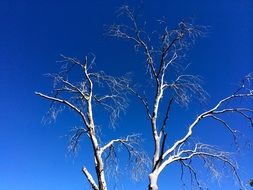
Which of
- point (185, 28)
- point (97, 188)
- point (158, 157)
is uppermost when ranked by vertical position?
point (185, 28)

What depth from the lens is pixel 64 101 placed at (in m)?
8.96

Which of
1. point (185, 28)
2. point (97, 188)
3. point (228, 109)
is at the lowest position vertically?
point (97, 188)

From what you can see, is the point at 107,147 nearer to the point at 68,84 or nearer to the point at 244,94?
the point at 68,84

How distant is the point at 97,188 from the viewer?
26.9 ft

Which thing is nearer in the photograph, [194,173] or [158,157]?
[158,157]

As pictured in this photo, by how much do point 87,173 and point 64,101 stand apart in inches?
64.7

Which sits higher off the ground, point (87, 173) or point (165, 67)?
point (165, 67)

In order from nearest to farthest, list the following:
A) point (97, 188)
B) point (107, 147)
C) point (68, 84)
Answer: point (97, 188)
point (107, 147)
point (68, 84)

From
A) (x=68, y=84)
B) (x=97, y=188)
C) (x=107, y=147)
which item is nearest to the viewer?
(x=97, y=188)

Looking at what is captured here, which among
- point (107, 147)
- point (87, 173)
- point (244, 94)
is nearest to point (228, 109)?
point (244, 94)

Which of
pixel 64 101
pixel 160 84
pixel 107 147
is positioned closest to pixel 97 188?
pixel 107 147

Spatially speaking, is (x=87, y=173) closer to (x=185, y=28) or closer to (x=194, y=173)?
(x=194, y=173)

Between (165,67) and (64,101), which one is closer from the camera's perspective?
(64,101)

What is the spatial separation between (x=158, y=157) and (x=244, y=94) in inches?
96.0
